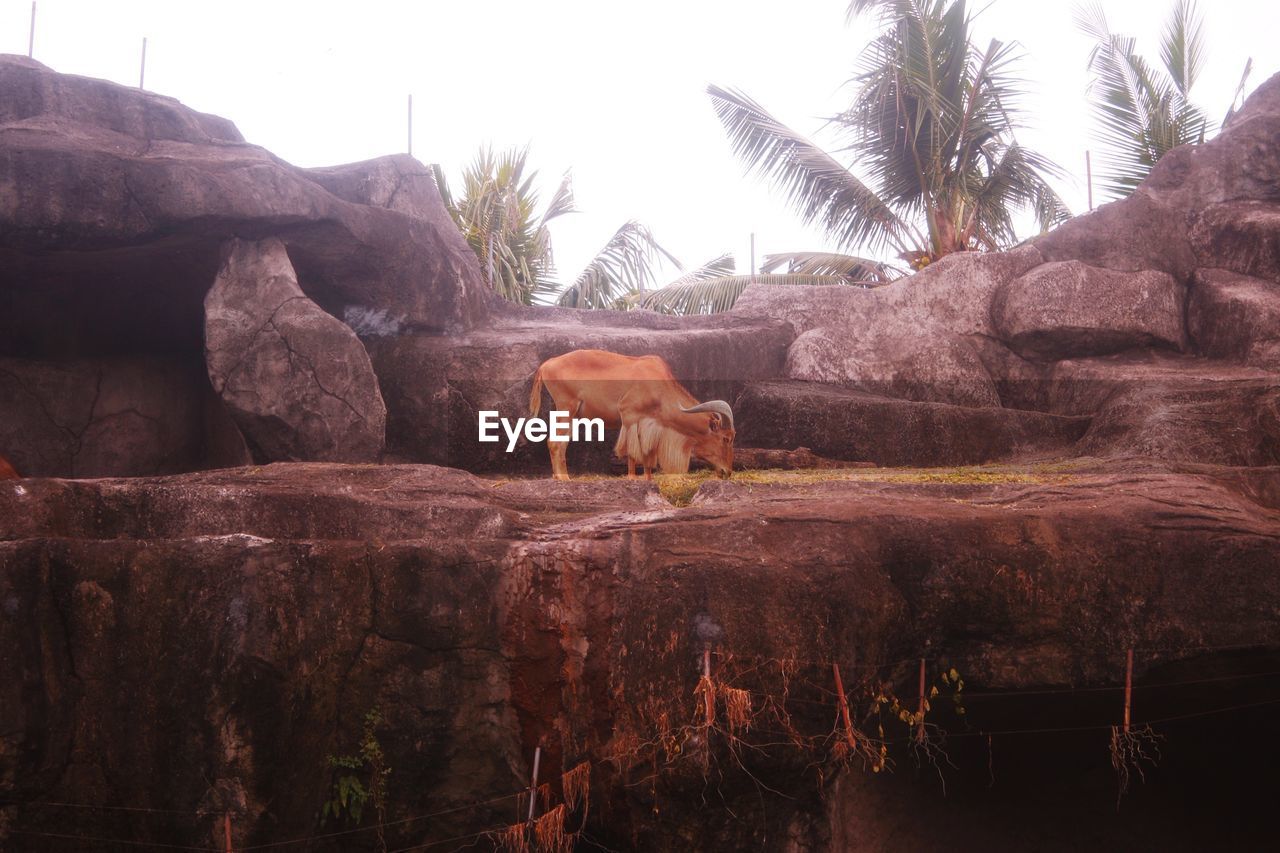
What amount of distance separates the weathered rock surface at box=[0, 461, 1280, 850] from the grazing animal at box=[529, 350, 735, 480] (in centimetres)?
238

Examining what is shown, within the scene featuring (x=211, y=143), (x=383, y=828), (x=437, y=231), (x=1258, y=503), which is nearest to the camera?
(x=383, y=828)

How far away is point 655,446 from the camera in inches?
409

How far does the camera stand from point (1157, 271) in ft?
42.3

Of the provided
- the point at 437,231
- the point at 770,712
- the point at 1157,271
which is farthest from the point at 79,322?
the point at 1157,271

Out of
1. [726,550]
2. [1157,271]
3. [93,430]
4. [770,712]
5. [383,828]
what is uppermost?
[1157,271]

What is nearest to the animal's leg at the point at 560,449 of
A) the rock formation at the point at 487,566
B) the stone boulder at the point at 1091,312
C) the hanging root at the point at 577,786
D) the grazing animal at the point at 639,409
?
the grazing animal at the point at 639,409

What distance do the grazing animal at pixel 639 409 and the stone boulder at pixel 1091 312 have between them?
422 cm

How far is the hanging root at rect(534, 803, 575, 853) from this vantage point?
22.0 feet

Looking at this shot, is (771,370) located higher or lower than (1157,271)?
lower

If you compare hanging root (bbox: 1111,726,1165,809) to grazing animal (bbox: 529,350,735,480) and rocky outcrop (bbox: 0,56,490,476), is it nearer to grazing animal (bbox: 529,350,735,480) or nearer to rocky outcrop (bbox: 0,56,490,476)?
grazing animal (bbox: 529,350,735,480)

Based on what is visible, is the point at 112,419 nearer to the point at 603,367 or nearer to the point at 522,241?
the point at 603,367

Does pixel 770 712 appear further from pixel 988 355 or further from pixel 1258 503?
pixel 988 355

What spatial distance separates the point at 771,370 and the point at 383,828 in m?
7.15

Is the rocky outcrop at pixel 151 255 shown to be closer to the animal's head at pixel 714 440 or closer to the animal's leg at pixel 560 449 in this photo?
the animal's leg at pixel 560 449
